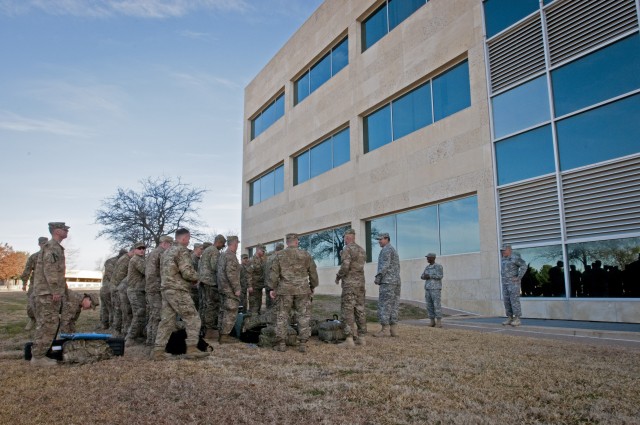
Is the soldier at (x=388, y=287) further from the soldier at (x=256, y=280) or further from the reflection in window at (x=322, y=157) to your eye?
the reflection in window at (x=322, y=157)

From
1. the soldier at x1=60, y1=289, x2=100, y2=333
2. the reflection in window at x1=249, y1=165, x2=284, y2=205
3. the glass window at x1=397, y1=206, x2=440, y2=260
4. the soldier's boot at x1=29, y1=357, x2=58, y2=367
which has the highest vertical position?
the reflection in window at x1=249, y1=165, x2=284, y2=205

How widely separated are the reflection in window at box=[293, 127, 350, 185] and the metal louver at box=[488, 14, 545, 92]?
837 cm

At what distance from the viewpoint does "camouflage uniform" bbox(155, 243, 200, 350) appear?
6922 mm

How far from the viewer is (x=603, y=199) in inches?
440

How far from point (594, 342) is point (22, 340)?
11.6 m

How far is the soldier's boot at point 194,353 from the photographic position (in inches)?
265

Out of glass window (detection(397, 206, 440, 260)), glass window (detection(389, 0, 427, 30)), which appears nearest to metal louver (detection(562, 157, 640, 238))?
glass window (detection(397, 206, 440, 260))

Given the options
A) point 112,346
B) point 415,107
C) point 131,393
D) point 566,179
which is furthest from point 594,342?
point 415,107

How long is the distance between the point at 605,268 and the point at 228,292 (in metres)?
9.32

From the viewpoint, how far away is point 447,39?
15945 mm

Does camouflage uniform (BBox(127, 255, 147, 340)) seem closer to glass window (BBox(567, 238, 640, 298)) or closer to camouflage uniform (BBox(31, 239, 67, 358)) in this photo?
camouflage uniform (BBox(31, 239, 67, 358))

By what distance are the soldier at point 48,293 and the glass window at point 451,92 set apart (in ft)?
43.1

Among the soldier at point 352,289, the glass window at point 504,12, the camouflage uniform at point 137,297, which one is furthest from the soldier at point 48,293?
the glass window at point 504,12

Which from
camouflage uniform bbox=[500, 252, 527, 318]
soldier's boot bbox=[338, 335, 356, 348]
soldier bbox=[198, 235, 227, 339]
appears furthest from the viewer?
A: camouflage uniform bbox=[500, 252, 527, 318]
